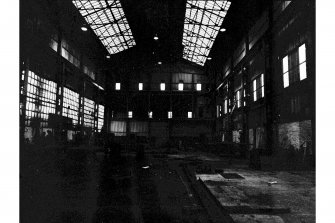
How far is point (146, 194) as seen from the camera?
755 cm

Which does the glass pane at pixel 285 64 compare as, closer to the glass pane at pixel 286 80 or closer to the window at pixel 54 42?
the glass pane at pixel 286 80

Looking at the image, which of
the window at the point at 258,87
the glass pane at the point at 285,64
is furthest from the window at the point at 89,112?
the window at the point at 258,87

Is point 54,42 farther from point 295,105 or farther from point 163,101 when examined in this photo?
point 295,105

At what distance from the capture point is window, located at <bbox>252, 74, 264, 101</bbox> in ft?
61.5

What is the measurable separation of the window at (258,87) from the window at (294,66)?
318 cm

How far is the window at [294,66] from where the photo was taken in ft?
43.4

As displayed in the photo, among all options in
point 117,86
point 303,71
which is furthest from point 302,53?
point 117,86

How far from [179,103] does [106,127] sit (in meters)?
2.45

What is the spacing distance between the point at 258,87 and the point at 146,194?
14.2 meters

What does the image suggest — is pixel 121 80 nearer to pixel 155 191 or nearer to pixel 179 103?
pixel 179 103

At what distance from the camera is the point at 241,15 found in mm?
16359

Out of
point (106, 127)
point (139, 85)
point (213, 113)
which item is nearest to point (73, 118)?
point (106, 127)

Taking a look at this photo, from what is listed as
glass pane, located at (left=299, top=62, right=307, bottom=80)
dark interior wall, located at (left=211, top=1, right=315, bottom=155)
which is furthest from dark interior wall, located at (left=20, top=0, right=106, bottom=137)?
glass pane, located at (left=299, top=62, right=307, bottom=80)

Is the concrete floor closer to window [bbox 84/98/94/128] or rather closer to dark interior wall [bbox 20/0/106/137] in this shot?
window [bbox 84/98/94/128]
